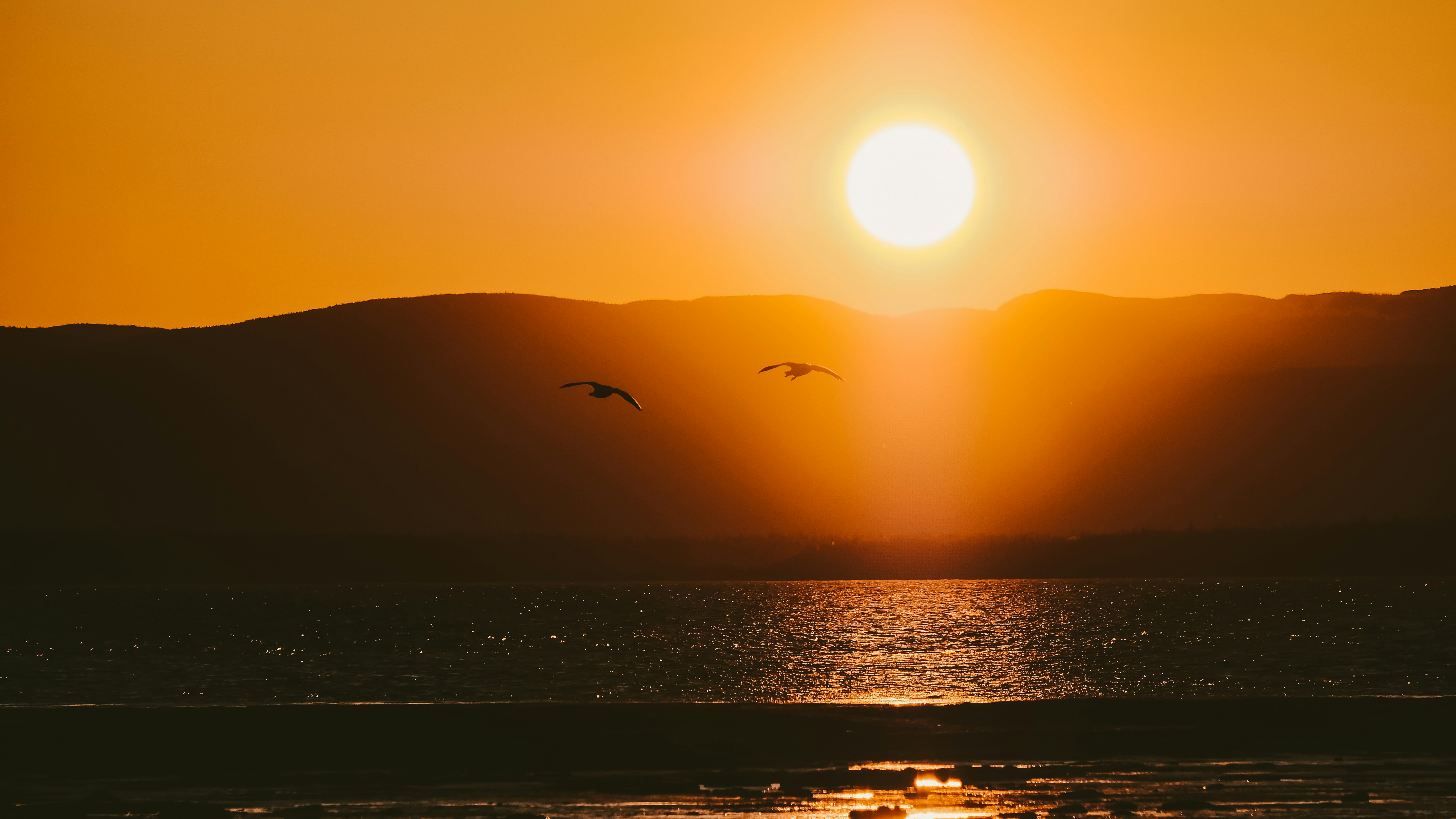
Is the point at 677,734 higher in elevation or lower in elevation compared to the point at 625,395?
lower

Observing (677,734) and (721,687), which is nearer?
(677,734)

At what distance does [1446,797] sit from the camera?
1056 inches

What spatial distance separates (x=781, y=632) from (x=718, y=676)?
3586 centimetres

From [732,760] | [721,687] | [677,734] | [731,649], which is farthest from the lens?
[731,649]

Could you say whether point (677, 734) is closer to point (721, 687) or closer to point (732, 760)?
point (732, 760)

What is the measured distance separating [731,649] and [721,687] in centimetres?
2369

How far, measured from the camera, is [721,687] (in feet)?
183

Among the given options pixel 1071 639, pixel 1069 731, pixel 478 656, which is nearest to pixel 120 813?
pixel 1069 731

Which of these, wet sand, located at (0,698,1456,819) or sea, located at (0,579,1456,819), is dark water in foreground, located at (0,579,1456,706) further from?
wet sand, located at (0,698,1456,819)

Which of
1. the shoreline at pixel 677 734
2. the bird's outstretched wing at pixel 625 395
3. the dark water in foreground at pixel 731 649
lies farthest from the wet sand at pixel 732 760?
the dark water in foreground at pixel 731 649

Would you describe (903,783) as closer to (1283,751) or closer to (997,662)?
(1283,751)

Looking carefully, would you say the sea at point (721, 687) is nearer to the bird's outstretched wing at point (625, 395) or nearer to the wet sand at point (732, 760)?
the wet sand at point (732, 760)

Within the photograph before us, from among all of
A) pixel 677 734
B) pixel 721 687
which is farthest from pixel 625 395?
pixel 721 687

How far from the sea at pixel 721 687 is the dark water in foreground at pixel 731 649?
1.24 ft
